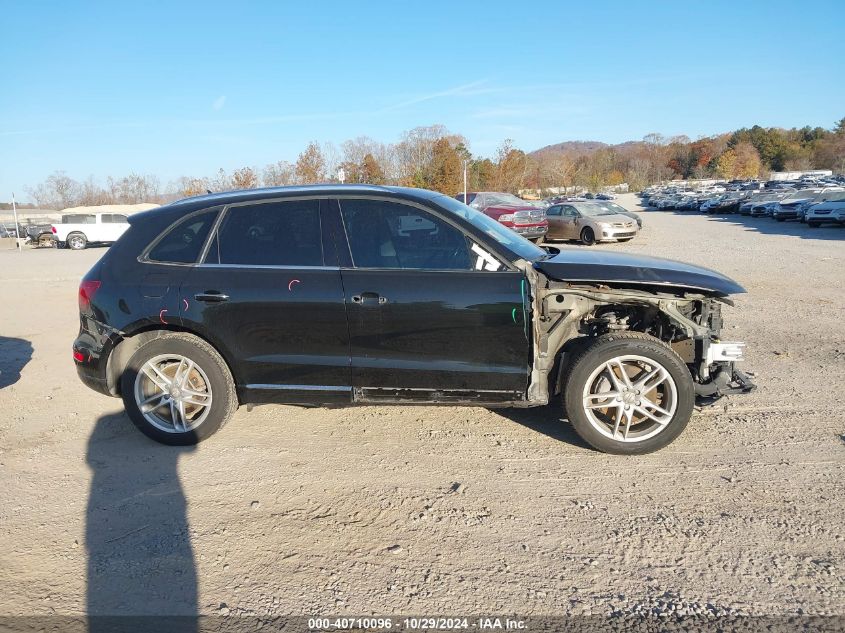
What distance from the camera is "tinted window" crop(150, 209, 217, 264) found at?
4203 millimetres

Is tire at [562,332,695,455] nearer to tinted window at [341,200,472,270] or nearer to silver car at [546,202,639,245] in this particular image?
tinted window at [341,200,472,270]

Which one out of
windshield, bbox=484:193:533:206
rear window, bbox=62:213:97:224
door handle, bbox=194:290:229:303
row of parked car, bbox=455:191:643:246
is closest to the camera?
door handle, bbox=194:290:229:303

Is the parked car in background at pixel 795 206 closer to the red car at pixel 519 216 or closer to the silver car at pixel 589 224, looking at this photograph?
the silver car at pixel 589 224

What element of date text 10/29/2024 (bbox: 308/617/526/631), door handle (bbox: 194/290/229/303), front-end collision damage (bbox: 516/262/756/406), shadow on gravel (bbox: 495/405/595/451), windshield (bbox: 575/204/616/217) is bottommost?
date text 10/29/2024 (bbox: 308/617/526/631)

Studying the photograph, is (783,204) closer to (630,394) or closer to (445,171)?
(445,171)

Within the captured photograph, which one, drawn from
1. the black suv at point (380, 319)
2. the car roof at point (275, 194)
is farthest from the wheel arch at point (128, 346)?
the car roof at point (275, 194)

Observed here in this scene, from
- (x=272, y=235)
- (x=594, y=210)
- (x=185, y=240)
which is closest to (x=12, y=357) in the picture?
(x=185, y=240)

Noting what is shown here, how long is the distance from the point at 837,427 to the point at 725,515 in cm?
168

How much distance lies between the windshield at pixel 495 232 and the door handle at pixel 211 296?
166 centimetres

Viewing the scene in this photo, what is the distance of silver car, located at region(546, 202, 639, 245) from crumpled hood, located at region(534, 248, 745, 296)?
1504cm

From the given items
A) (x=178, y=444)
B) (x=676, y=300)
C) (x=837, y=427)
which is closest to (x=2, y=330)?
(x=178, y=444)

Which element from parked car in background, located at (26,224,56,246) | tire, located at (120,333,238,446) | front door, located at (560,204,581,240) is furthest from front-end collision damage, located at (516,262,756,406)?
parked car in background, located at (26,224,56,246)

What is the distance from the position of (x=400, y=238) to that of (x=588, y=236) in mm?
16019

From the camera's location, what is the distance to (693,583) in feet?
8.64
